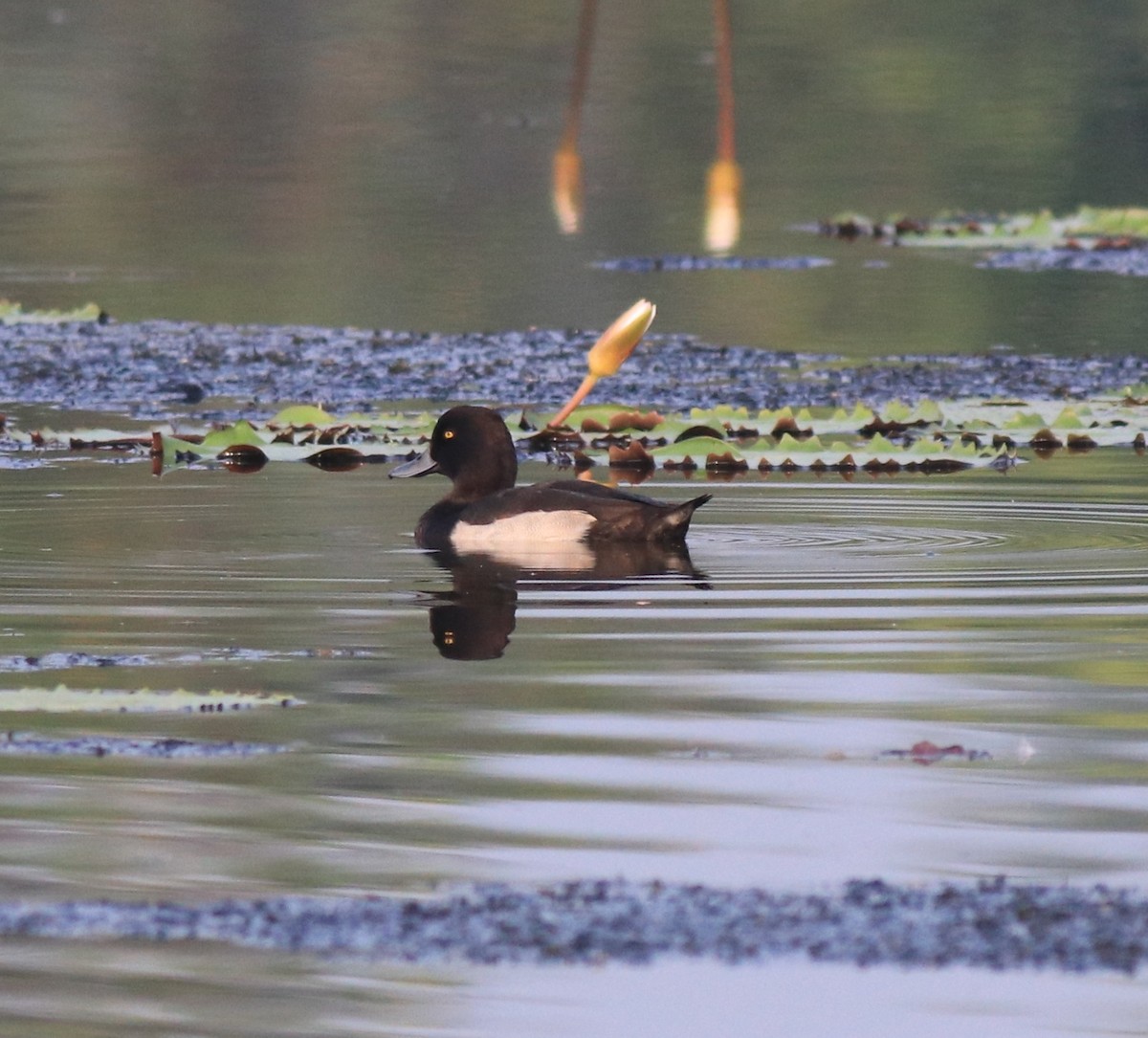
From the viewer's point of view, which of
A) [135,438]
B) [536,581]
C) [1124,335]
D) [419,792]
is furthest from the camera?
→ [1124,335]

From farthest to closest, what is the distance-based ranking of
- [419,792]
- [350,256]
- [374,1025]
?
[350,256]
[419,792]
[374,1025]

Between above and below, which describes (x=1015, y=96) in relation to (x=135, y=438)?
above

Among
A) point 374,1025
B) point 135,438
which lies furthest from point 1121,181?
point 374,1025

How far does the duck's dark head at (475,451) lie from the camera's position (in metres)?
10.3

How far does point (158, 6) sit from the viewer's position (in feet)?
126

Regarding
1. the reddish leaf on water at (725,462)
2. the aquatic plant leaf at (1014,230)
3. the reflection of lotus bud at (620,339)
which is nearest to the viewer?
the reflection of lotus bud at (620,339)

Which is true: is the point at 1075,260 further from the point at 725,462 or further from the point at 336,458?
the point at 336,458

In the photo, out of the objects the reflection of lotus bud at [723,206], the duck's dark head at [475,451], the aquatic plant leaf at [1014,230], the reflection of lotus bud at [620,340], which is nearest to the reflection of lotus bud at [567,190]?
the reflection of lotus bud at [723,206]

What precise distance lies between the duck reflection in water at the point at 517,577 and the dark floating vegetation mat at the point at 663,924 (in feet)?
9.51

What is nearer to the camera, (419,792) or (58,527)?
(419,792)

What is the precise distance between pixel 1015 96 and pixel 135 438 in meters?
17.9

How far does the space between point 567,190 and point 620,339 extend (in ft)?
39.1

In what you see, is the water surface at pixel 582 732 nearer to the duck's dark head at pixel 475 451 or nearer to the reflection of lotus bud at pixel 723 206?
the duck's dark head at pixel 475 451

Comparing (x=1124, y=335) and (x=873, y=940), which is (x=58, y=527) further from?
(x=1124, y=335)
